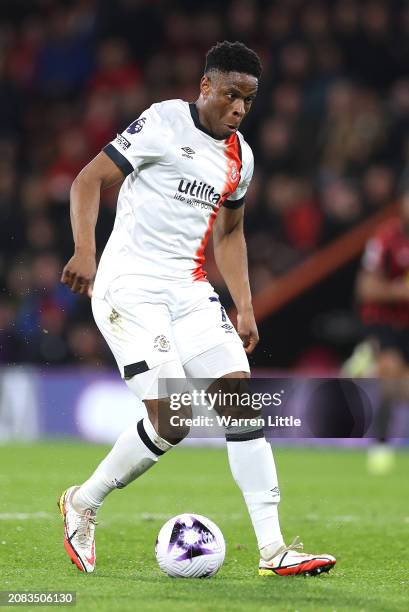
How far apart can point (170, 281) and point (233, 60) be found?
0.92m

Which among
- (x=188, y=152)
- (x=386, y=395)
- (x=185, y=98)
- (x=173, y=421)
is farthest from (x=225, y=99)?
(x=185, y=98)

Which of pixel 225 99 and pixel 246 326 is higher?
pixel 225 99

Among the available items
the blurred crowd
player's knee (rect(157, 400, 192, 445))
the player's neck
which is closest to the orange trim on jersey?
the player's neck

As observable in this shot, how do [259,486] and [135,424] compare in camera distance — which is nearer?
[259,486]

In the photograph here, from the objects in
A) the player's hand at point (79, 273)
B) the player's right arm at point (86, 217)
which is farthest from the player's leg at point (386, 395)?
A: the player's hand at point (79, 273)

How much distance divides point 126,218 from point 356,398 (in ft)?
15.0

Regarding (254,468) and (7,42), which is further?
(7,42)

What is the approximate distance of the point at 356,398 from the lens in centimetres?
957

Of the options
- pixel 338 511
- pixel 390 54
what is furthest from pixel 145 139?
pixel 390 54

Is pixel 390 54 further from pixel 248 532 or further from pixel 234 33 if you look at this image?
pixel 248 532

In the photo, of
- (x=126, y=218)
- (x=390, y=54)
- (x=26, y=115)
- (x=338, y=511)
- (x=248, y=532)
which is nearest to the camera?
(x=126, y=218)

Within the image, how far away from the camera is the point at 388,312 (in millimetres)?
10398

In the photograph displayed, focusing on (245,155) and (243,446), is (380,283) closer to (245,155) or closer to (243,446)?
(245,155)

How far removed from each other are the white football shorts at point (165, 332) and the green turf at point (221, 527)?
476 mm
